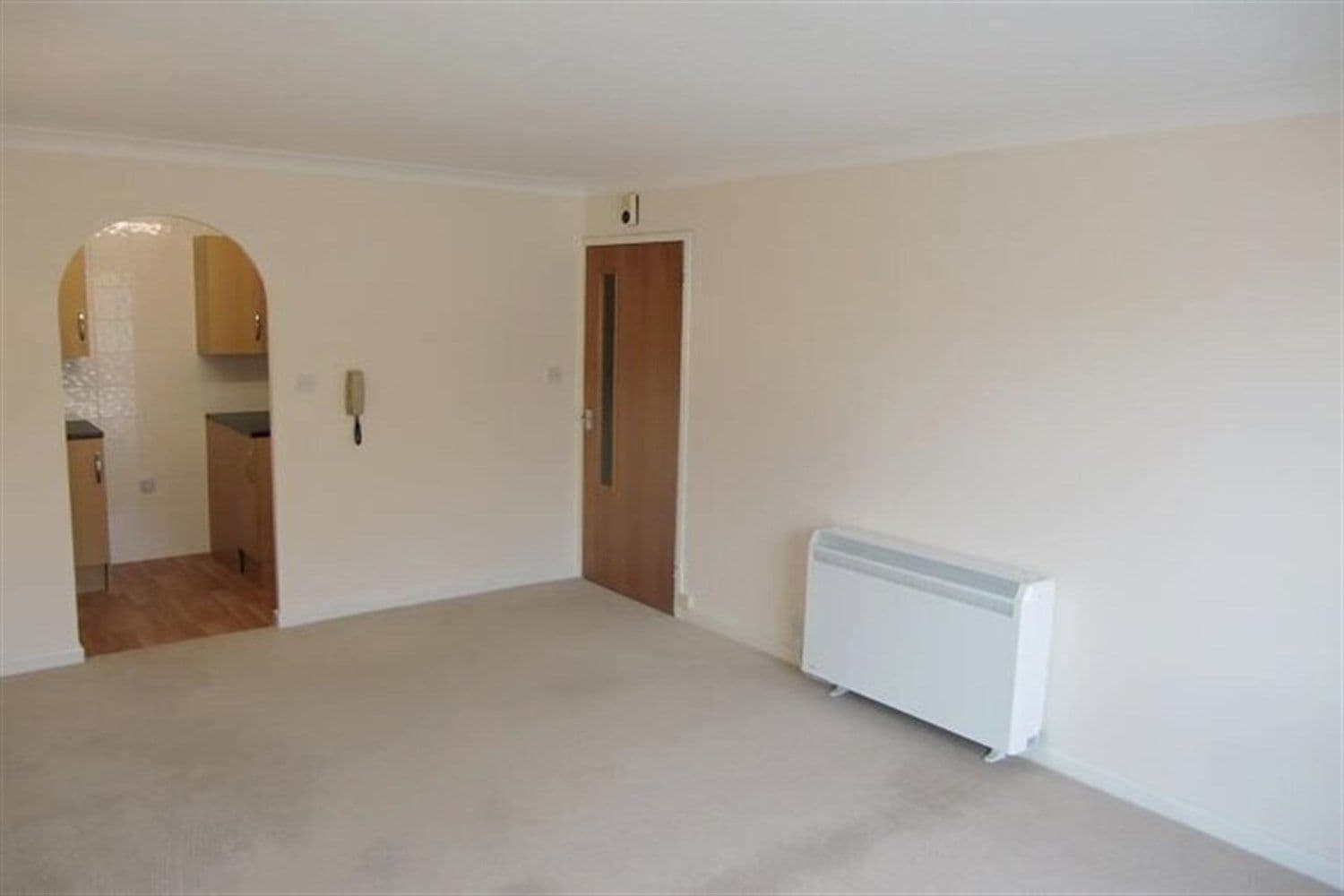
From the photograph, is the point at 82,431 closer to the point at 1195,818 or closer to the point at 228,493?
the point at 228,493

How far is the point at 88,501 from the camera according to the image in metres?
5.44

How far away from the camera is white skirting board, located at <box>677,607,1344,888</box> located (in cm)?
302

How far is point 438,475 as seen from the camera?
548 centimetres

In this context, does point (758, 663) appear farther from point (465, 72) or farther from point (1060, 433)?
point (465, 72)

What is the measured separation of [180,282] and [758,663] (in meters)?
4.22

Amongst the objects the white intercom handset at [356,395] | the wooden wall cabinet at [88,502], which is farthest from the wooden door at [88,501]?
the white intercom handset at [356,395]

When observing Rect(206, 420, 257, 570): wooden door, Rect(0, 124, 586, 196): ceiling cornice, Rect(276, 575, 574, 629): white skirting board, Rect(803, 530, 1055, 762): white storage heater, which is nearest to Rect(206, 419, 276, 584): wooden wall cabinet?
Rect(206, 420, 257, 570): wooden door

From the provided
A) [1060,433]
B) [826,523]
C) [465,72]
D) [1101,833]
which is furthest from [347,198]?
[1101,833]

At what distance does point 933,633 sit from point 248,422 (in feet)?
13.6

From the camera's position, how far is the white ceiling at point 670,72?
2336mm

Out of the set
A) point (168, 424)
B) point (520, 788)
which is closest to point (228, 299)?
point (168, 424)

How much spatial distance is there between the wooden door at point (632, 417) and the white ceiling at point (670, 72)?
1.26 m

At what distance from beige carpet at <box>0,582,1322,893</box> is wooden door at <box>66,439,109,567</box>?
115 centimetres

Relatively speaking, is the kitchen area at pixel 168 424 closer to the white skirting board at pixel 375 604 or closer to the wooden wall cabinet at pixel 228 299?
the wooden wall cabinet at pixel 228 299
